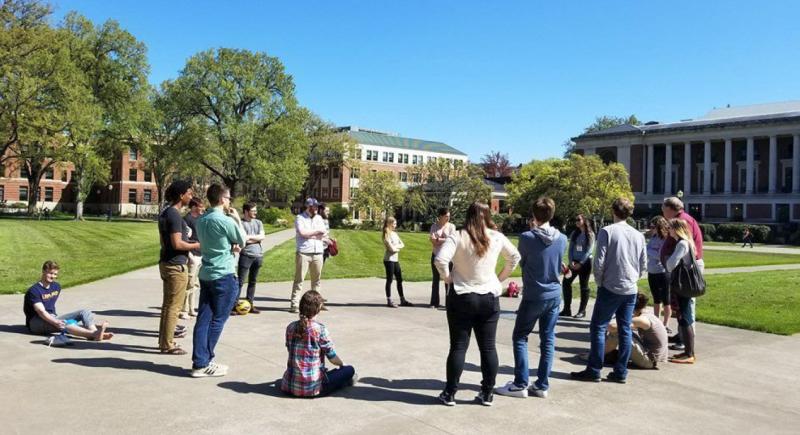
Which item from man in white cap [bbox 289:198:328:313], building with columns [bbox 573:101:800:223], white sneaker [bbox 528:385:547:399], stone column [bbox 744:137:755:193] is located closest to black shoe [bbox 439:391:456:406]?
white sneaker [bbox 528:385:547:399]

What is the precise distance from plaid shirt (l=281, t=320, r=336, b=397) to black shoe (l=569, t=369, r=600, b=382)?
114 inches

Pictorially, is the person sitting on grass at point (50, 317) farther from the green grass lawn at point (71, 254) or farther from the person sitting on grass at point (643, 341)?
the person sitting on grass at point (643, 341)

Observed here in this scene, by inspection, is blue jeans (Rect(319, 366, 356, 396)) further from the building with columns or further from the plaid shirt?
the building with columns

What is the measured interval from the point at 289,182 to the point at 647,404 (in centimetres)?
5268

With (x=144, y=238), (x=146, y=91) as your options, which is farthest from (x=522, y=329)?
(x=146, y=91)

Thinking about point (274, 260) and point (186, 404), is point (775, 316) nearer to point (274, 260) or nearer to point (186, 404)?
point (186, 404)

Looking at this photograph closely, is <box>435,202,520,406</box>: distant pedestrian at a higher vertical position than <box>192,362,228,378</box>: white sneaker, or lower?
higher

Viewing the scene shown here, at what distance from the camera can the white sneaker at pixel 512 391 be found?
615 centimetres

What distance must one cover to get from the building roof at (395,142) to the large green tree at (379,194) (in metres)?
26.9

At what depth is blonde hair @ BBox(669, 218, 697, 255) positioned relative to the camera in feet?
25.8

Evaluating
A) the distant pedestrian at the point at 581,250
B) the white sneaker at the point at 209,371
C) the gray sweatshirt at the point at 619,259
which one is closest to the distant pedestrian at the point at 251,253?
the white sneaker at the point at 209,371

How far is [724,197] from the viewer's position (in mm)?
80250

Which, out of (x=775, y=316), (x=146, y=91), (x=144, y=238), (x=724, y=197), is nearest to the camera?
(x=775, y=316)

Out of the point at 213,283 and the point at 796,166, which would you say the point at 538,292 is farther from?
the point at 796,166
